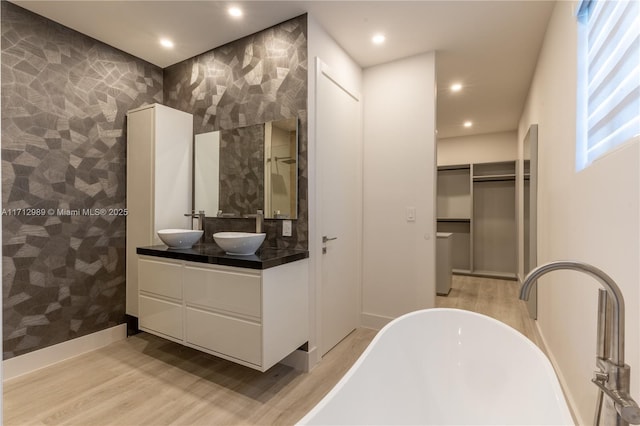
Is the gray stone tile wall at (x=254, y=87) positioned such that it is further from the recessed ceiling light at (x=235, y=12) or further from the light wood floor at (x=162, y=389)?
the light wood floor at (x=162, y=389)

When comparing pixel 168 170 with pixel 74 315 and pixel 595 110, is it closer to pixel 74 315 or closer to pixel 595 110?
pixel 74 315

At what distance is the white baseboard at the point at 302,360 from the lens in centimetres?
242

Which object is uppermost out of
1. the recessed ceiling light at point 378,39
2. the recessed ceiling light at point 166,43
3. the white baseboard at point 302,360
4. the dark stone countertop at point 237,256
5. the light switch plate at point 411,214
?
the recessed ceiling light at point 166,43

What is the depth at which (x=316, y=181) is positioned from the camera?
2.51 meters

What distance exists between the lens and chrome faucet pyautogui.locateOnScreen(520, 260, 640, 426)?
0.89m

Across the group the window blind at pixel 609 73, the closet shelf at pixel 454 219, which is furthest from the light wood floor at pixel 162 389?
the closet shelf at pixel 454 219

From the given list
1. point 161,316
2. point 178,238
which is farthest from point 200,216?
point 161,316

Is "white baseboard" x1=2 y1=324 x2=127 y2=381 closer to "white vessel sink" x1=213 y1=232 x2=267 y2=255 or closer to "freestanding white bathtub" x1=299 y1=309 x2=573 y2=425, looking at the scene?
"white vessel sink" x1=213 y1=232 x2=267 y2=255

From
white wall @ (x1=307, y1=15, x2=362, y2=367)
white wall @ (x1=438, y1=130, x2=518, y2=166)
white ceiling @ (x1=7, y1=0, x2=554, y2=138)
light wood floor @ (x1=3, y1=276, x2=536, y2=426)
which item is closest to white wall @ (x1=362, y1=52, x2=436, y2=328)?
white ceiling @ (x1=7, y1=0, x2=554, y2=138)

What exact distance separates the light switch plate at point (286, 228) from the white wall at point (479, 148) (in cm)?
466

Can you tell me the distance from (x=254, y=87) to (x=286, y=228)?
128cm

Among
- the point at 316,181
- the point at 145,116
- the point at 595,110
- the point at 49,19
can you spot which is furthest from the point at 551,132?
the point at 49,19

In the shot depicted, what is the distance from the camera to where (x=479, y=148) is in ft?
19.3

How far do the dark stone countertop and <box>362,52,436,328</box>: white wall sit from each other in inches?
45.1
